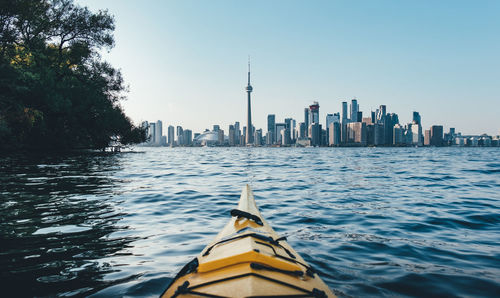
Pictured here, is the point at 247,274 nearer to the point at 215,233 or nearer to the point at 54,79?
the point at 215,233

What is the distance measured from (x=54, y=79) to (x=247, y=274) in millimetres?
34795

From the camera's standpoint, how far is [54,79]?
99.3ft

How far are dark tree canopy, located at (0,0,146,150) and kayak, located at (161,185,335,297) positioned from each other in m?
20.2

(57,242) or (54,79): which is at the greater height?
(54,79)

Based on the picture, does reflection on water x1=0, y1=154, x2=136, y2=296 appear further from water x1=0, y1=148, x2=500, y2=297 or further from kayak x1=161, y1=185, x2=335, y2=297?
kayak x1=161, y1=185, x2=335, y2=297

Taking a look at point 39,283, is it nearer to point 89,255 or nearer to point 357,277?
point 89,255

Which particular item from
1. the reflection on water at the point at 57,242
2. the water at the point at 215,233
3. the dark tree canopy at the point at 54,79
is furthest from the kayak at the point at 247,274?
the dark tree canopy at the point at 54,79

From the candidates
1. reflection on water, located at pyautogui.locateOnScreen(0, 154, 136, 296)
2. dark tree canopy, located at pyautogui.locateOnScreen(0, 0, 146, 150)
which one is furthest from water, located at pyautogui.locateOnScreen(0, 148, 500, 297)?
dark tree canopy, located at pyautogui.locateOnScreen(0, 0, 146, 150)

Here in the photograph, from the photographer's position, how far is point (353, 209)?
30.7 feet

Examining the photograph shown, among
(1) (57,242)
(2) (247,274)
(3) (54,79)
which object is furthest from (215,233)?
(3) (54,79)

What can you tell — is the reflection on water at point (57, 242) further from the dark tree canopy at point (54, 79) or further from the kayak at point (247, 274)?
the dark tree canopy at point (54, 79)

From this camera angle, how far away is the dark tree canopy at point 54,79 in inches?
894

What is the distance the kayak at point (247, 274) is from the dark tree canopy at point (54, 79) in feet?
66.3

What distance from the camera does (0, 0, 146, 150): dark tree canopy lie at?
22.7m
